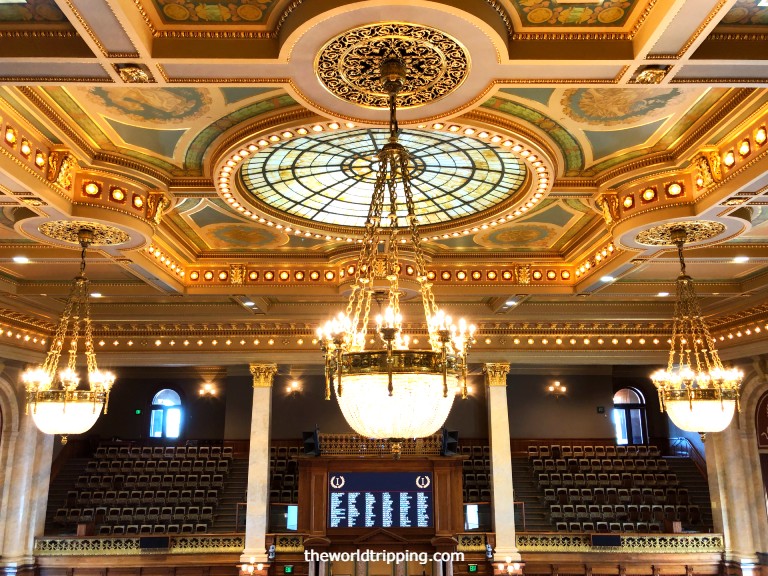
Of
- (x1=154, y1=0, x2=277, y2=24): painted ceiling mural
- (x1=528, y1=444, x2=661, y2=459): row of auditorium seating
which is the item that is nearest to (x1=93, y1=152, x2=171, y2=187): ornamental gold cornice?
(x1=154, y1=0, x2=277, y2=24): painted ceiling mural

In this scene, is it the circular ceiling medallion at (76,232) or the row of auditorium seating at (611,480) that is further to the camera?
the row of auditorium seating at (611,480)

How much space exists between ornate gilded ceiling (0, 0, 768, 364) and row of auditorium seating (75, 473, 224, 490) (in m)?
6.70

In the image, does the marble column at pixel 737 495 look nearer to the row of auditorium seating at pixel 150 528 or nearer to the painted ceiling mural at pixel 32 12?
the row of auditorium seating at pixel 150 528

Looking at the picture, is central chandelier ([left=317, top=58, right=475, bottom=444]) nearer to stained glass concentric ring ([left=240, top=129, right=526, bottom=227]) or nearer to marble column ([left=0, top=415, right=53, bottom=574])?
stained glass concentric ring ([left=240, top=129, right=526, bottom=227])

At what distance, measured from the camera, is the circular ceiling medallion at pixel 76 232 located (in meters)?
7.90

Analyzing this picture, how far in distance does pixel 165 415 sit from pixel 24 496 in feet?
29.6

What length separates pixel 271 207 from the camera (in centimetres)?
901

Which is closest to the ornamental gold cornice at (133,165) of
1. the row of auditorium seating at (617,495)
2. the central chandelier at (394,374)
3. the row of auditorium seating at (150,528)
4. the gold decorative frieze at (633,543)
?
the central chandelier at (394,374)

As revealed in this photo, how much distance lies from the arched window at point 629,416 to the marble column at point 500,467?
10115mm

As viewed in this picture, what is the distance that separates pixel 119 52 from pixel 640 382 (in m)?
23.0

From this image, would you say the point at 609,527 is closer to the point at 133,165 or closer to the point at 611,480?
the point at 611,480

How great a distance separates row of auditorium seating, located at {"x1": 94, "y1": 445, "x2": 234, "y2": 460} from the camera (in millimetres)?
21219

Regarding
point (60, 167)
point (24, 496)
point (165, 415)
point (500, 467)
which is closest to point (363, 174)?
point (60, 167)

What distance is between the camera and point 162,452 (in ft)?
71.7
